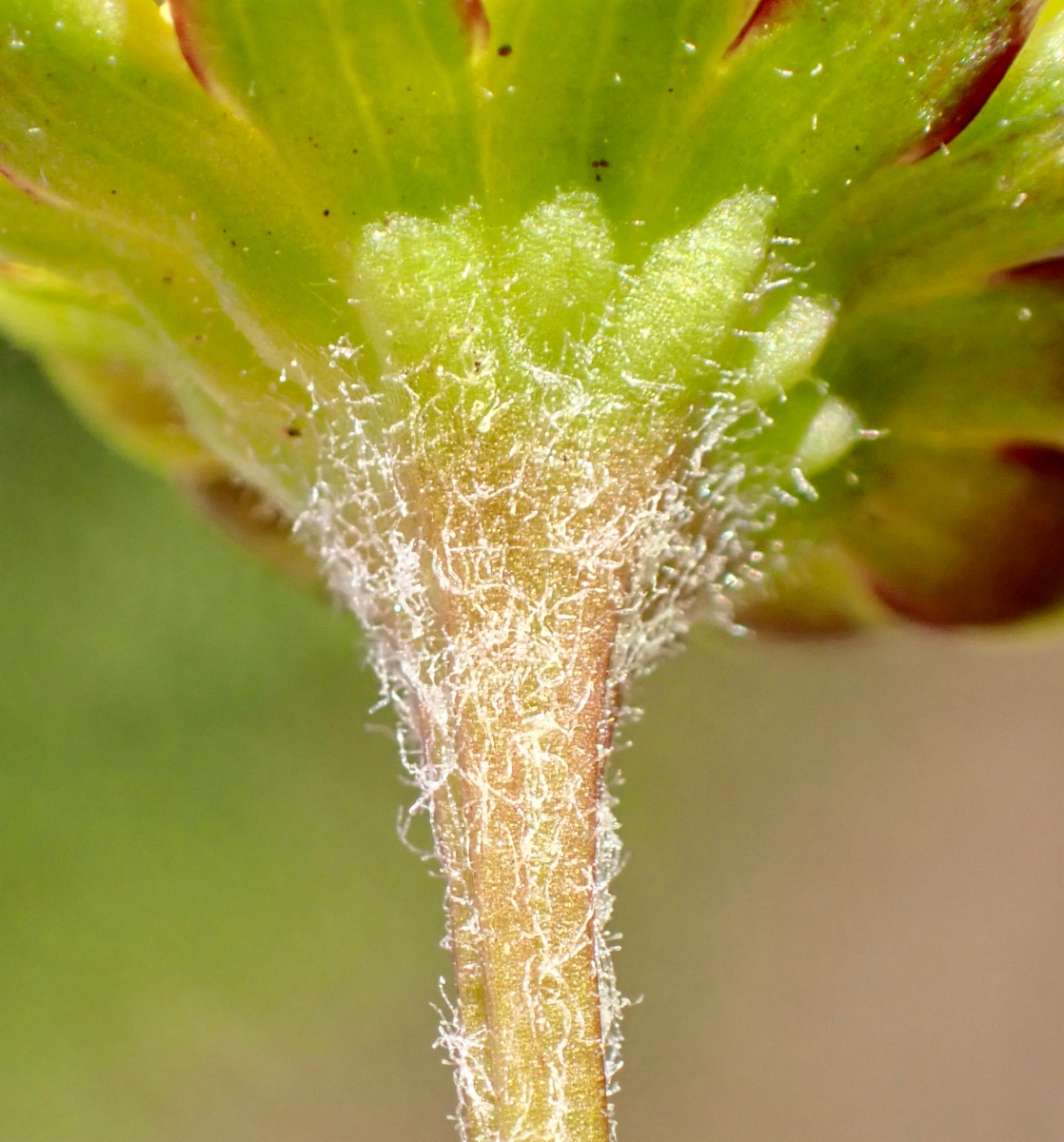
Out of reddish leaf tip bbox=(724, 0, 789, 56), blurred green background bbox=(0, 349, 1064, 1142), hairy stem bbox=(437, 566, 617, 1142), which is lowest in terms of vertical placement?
hairy stem bbox=(437, 566, 617, 1142)

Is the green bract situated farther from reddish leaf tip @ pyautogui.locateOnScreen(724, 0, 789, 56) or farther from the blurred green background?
the blurred green background

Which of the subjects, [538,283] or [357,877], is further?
[357,877]

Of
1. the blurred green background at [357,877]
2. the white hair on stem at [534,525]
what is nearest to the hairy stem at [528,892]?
the white hair on stem at [534,525]

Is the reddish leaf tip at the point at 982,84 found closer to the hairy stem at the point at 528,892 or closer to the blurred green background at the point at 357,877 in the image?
the hairy stem at the point at 528,892

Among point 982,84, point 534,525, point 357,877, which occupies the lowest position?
point 534,525

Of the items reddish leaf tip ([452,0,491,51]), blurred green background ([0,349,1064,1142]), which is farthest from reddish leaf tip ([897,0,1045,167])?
blurred green background ([0,349,1064,1142])

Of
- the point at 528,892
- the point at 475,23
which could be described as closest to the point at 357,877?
the point at 528,892

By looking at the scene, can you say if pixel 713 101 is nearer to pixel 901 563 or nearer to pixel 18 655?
pixel 901 563

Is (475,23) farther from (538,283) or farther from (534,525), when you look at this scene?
(534,525)

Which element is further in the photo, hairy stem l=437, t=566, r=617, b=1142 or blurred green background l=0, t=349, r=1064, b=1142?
blurred green background l=0, t=349, r=1064, b=1142
